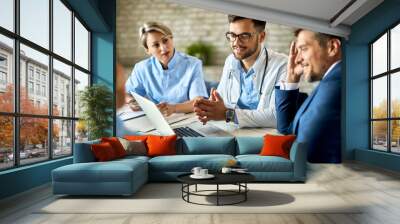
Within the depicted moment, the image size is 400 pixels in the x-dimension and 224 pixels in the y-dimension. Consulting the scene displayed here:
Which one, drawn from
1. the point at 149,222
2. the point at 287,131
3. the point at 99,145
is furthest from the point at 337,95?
the point at 149,222

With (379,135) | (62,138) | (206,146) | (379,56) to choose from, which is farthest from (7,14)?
(379,135)

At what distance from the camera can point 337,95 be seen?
8766mm

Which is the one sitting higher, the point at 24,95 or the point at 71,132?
the point at 24,95

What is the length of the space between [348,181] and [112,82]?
514cm

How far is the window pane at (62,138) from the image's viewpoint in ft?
21.8

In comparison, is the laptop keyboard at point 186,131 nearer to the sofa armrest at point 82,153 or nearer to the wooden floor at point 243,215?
the sofa armrest at point 82,153

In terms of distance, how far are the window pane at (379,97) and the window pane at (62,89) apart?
21.1ft

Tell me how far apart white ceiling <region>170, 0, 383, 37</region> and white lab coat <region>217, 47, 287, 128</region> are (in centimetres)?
76

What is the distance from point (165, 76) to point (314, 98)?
324 cm

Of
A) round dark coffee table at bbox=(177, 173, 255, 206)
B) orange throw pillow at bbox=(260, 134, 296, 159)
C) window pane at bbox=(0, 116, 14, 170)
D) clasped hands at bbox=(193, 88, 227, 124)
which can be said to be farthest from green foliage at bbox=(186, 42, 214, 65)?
window pane at bbox=(0, 116, 14, 170)

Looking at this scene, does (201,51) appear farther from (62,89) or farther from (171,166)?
(171,166)

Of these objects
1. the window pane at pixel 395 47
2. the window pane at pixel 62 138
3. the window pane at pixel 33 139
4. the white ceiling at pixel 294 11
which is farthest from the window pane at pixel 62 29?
the window pane at pixel 395 47

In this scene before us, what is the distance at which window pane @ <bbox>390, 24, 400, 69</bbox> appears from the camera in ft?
25.7

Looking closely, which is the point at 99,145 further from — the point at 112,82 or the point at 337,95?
the point at 337,95
